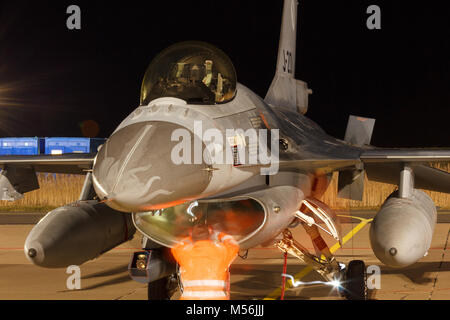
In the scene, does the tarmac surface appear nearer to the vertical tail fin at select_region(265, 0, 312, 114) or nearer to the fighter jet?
the fighter jet

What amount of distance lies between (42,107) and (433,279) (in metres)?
62.7

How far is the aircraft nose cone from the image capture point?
5172 millimetres

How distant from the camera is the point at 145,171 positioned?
17.2ft

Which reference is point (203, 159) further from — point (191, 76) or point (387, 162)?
point (387, 162)

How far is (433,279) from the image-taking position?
35.4ft

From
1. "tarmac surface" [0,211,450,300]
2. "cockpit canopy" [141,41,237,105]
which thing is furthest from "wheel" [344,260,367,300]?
"cockpit canopy" [141,41,237,105]

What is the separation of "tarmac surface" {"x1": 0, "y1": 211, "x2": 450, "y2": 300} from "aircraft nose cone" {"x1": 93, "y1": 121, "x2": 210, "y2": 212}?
3966 millimetres

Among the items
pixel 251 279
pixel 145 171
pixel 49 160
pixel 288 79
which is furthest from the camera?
pixel 288 79

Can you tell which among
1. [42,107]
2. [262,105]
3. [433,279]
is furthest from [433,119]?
[262,105]

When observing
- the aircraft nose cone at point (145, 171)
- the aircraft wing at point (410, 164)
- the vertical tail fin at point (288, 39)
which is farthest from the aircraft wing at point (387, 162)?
the vertical tail fin at point (288, 39)

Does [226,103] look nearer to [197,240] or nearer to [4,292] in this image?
[197,240]

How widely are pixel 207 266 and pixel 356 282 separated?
2663 millimetres

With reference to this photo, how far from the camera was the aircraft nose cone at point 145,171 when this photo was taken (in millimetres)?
5172

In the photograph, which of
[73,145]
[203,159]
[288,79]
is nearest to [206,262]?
[203,159]
